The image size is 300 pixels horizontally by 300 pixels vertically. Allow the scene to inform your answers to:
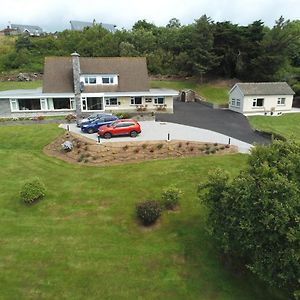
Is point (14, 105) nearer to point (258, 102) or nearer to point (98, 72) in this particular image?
point (98, 72)

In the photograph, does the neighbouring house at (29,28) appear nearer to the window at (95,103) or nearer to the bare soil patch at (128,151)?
the window at (95,103)

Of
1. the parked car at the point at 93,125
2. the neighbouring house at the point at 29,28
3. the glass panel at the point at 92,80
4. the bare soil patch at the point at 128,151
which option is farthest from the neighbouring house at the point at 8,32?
the bare soil patch at the point at 128,151

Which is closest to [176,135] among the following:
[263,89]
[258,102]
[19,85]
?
[258,102]

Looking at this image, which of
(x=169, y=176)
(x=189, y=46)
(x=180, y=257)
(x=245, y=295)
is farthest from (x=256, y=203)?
(x=189, y=46)

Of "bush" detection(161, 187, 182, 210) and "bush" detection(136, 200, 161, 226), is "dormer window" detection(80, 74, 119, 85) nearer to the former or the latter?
"bush" detection(161, 187, 182, 210)

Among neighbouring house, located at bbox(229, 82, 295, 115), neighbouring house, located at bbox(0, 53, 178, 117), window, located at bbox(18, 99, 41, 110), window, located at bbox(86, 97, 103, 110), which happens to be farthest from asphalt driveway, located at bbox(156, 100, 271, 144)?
window, located at bbox(18, 99, 41, 110)

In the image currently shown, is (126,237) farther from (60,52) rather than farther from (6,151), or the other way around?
(60,52)
